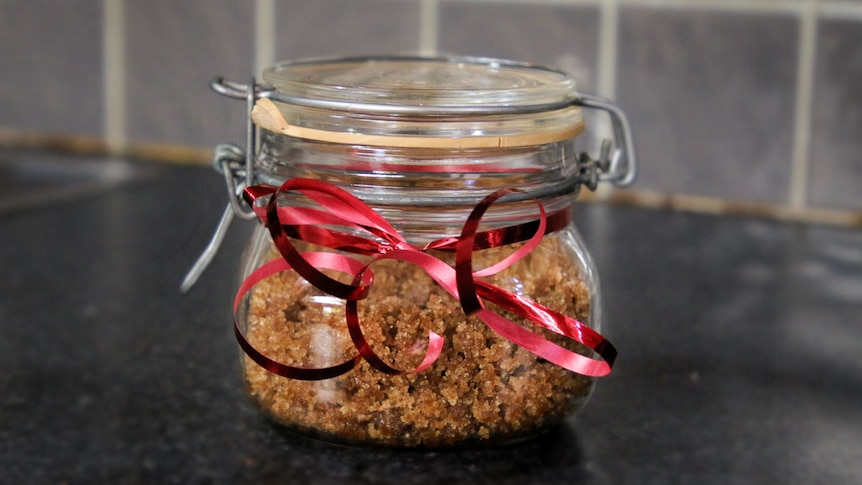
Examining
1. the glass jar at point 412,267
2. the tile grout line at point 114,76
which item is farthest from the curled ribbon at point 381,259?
the tile grout line at point 114,76

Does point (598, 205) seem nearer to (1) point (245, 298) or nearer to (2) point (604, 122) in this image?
(2) point (604, 122)

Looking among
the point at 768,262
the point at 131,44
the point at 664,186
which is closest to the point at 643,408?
the point at 768,262

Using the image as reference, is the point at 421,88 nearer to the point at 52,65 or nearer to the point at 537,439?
the point at 537,439

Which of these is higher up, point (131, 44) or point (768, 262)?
point (131, 44)

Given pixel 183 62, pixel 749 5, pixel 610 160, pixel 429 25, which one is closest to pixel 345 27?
pixel 429 25

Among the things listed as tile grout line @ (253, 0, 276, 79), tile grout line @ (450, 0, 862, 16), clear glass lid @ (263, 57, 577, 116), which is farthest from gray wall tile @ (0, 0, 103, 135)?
clear glass lid @ (263, 57, 577, 116)

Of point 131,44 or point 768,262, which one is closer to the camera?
point 768,262
